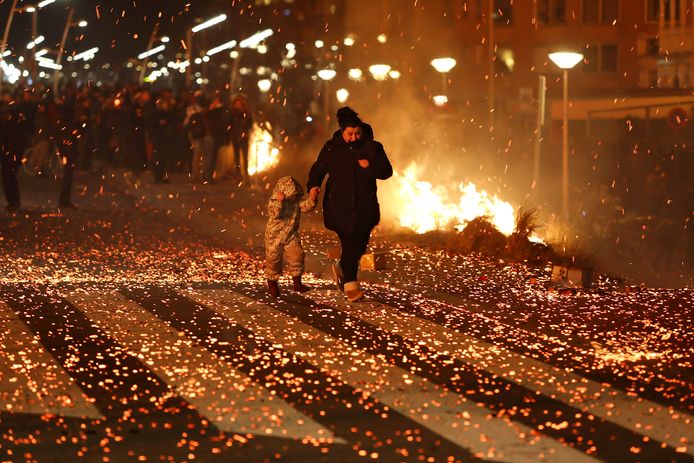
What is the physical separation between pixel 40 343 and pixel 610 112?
3290 centimetres

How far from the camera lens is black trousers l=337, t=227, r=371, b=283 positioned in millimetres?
10820

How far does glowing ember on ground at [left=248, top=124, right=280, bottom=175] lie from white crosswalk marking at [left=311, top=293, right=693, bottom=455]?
55.4 feet

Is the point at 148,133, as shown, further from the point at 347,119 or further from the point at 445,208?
the point at 347,119

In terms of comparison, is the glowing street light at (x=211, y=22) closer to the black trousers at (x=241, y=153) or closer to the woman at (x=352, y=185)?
the black trousers at (x=241, y=153)

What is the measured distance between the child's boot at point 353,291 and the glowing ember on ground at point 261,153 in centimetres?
1570

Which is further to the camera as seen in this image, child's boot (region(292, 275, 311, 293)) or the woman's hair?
child's boot (region(292, 275, 311, 293))

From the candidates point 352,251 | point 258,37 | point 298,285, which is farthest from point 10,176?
point 258,37

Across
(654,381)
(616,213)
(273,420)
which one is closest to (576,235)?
(616,213)

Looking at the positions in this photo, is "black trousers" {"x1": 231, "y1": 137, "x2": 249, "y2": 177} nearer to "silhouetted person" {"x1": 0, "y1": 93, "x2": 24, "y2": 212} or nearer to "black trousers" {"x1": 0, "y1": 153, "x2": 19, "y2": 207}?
"silhouetted person" {"x1": 0, "y1": 93, "x2": 24, "y2": 212}

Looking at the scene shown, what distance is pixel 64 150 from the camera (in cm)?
2056

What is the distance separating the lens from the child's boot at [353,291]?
424 inches

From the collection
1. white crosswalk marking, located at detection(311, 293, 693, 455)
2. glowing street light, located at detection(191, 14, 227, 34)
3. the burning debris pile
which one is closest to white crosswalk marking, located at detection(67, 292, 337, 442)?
white crosswalk marking, located at detection(311, 293, 693, 455)

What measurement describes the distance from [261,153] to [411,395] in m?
21.1

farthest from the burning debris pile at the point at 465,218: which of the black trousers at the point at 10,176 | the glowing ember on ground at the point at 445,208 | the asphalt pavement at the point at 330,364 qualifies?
the black trousers at the point at 10,176
